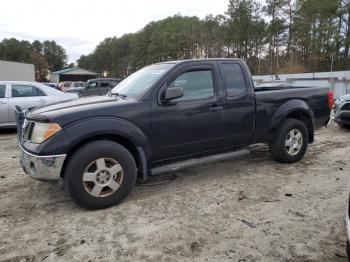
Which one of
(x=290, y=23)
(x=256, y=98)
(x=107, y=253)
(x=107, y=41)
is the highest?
(x=107, y=41)

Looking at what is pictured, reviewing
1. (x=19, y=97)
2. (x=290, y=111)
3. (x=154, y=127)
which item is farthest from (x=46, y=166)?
(x=19, y=97)

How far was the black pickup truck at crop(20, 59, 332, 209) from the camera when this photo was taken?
13.1 ft

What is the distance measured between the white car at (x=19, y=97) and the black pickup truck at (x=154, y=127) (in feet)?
17.4

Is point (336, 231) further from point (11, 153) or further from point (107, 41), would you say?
point (107, 41)

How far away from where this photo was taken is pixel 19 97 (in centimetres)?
963

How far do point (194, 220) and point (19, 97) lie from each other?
769 centimetres

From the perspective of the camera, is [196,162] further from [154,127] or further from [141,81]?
[141,81]

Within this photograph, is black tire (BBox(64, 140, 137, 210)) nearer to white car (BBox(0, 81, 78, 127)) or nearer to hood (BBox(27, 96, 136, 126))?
hood (BBox(27, 96, 136, 126))

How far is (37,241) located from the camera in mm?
3449

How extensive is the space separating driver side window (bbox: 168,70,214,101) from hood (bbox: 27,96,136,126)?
30.0 inches

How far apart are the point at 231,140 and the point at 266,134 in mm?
779

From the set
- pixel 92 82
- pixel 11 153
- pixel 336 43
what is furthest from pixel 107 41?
pixel 11 153

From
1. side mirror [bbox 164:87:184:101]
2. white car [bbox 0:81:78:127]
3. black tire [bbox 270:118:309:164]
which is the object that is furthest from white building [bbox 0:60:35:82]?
side mirror [bbox 164:87:184:101]

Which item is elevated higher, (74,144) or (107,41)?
(107,41)
